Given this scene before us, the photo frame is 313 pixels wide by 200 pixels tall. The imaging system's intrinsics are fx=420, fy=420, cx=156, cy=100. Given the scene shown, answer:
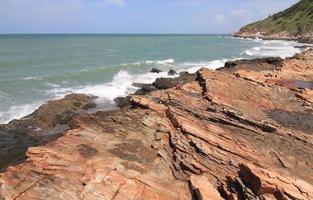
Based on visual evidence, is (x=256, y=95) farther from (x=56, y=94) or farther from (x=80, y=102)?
(x=56, y=94)

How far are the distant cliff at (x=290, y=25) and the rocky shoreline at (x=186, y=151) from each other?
106492mm

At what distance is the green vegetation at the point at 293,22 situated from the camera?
437ft

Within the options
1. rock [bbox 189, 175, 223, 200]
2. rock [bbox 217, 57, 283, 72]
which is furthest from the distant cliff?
rock [bbox 189, 175, 223, 200]

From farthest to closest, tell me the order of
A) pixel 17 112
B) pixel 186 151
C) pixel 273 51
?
pixel 273 51 < pixel 17 112 < pixel 186 151

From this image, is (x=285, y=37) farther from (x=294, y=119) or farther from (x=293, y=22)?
(x=294, y=119)

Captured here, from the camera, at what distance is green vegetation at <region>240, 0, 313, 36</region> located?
5242 inches

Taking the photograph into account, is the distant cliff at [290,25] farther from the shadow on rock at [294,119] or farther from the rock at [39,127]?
the shadow on rock at [294,119]

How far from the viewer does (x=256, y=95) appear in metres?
19.8

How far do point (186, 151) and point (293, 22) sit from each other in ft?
469

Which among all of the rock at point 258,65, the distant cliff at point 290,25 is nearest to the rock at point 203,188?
the rock at point 258,65

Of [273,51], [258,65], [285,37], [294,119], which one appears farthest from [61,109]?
[285,37]

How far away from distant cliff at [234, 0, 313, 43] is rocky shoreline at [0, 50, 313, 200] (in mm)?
106492

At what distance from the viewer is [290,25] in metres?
147

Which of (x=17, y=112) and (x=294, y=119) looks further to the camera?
(x=17, y=112)
